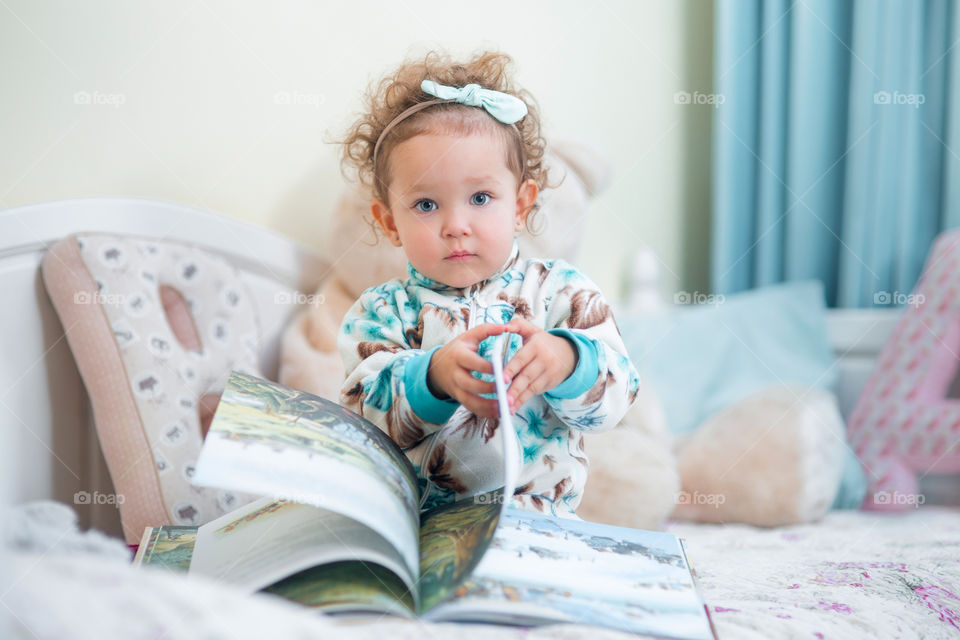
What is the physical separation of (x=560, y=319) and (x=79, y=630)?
522mm

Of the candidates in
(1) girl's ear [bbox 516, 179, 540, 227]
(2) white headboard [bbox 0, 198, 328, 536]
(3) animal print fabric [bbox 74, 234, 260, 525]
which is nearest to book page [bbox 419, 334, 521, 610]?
(1) girl's ear [bbox 516, 179, 540, 227]

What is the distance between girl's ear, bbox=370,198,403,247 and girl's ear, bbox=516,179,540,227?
0.45ft

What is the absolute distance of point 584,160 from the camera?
54.4 inches

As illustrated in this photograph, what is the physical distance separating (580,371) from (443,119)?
0.30 meters
